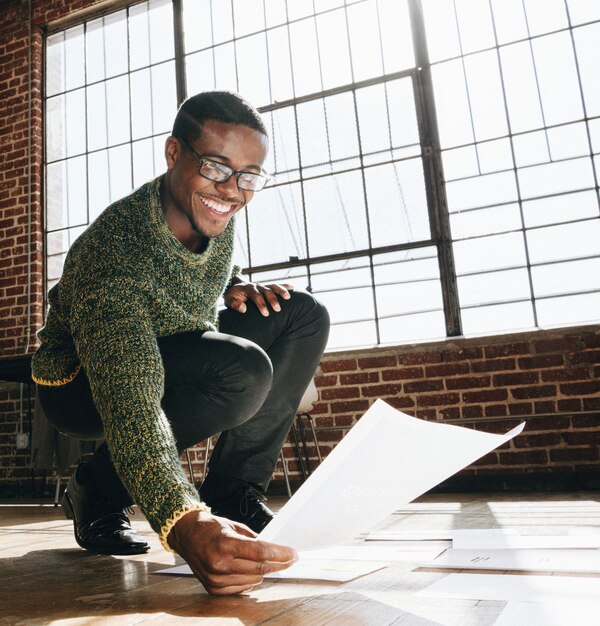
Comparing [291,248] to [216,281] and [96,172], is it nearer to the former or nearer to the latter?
[96,172]

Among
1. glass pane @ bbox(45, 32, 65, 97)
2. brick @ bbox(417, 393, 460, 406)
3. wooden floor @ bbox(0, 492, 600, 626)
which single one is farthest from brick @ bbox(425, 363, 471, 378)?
glass pane @ bbox(45, 32, 65, 97)

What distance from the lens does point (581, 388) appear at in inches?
127

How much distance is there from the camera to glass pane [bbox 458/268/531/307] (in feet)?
12.1

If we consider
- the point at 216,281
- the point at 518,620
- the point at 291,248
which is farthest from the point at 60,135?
the point at 518,620

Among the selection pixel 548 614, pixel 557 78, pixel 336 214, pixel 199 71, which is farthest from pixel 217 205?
pixel 199 71

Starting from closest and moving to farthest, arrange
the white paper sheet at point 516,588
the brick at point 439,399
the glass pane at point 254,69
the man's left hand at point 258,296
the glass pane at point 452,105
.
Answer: the white paper sheet at point 516,588 → the man's left hand at point 258,296 → the brick at point 439,399 → the glass pane at point 452,105 → the glass pane at point 254,69

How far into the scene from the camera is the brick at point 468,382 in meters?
3.41

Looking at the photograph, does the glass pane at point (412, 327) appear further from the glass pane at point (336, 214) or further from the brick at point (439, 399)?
the glass pane at point (336, 214)

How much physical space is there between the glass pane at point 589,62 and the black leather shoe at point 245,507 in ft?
10.9

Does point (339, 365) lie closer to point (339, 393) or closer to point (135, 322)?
point (339, 393)

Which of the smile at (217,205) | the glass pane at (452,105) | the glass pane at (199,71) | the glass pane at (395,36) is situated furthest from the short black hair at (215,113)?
the glass pane at (199,71)

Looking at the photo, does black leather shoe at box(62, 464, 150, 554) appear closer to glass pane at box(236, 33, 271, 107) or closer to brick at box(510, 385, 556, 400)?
brick at box(510, 385, 556, 400)

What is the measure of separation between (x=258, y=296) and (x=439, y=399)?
7.02 feet

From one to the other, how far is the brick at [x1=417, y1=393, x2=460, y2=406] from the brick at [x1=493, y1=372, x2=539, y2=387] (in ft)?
0.78
